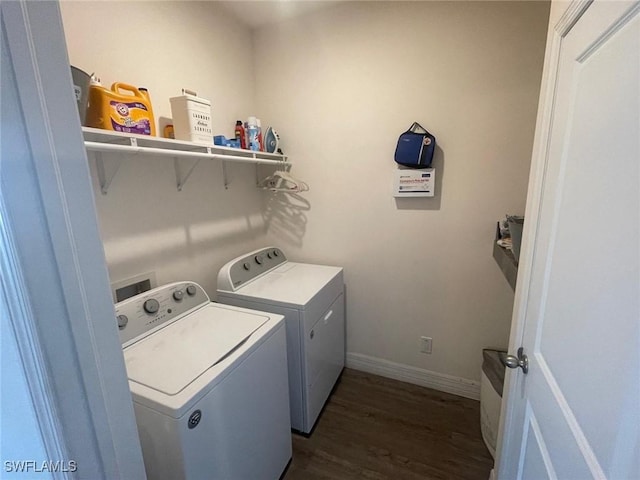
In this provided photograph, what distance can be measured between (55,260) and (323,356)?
164 cm

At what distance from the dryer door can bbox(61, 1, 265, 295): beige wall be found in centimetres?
80

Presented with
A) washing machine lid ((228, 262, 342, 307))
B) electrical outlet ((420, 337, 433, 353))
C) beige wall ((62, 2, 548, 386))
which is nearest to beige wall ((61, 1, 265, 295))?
beige wall ((62, 2, 548, 386))

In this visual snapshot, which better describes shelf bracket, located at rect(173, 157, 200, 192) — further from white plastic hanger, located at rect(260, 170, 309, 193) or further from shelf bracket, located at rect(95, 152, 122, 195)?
white plastic hanger, located at rect(260, 170, 309, 193)

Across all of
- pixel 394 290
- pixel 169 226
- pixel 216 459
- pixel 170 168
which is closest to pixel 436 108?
pixel 394 290

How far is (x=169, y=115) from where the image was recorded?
1.59 meters

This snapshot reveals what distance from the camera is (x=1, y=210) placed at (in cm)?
41

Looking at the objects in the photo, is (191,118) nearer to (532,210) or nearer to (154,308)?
(154,308)

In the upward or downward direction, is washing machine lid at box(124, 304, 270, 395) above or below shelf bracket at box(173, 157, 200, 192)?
below

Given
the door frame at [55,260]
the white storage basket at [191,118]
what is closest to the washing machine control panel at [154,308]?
the door frame at [55,260]

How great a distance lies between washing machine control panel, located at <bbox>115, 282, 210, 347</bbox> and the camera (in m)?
1.22

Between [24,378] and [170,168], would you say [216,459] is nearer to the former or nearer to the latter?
[24,378]

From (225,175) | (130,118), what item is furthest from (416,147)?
(130,118)

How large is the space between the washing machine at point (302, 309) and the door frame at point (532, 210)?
3.15 ft

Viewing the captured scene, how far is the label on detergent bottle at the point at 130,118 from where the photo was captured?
44.9 inches
